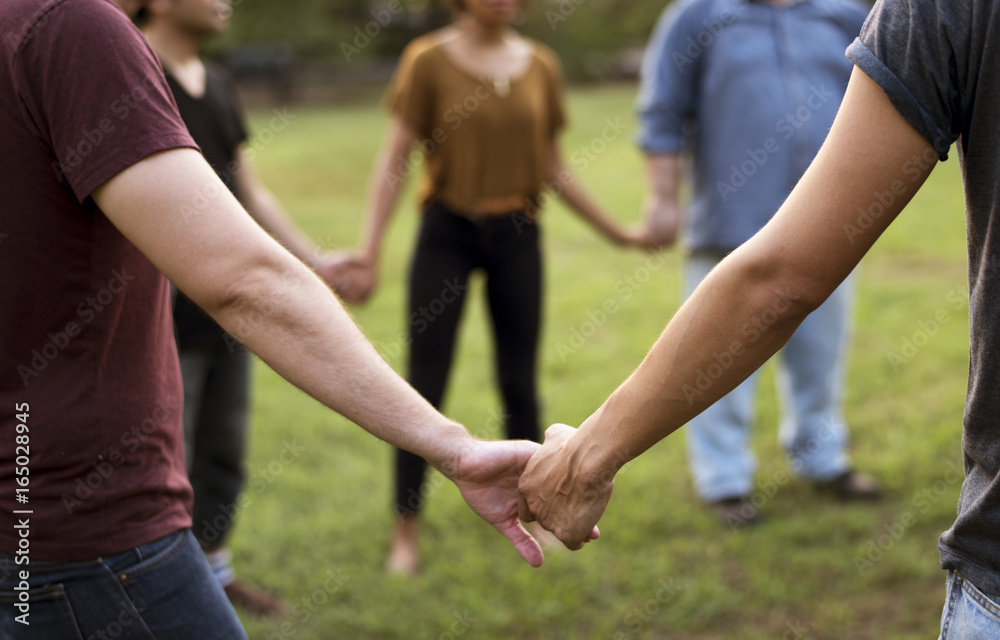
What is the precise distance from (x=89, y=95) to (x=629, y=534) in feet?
9.87

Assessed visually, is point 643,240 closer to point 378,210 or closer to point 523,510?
point 378,210

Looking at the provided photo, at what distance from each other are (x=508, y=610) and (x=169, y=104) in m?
2.41

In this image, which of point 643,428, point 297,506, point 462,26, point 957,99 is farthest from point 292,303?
point 297,506

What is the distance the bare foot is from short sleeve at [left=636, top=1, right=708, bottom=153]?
1878mm

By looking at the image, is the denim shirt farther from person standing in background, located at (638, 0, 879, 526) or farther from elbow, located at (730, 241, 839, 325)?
elbow, located at (730, 241, 839, 325)

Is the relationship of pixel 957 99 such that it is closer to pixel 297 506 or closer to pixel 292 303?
pixel 292 303

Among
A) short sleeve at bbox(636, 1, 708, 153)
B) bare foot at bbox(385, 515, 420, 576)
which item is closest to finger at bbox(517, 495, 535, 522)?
bare foot at bbox(385, 515, 420, 576)

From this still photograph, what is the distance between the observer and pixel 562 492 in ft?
6.78

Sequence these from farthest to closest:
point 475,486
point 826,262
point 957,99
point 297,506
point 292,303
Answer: point 297,506, point 475,486, point 292,303, point 826,262, point 957,99

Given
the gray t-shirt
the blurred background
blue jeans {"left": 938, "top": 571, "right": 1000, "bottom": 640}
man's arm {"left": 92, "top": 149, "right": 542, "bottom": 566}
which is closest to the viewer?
the gray t-shirt

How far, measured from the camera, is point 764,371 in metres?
5.77

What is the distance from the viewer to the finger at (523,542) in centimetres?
212

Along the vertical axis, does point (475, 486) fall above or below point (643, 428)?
below

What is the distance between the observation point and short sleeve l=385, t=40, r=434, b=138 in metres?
3.73
